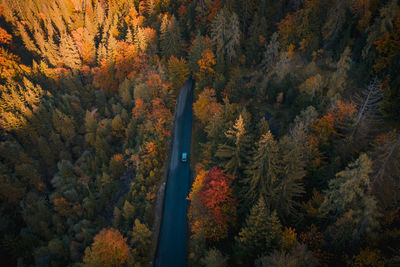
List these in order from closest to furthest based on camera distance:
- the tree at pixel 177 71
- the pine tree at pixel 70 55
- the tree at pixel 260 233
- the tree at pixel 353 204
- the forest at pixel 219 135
Answer: the tree at pixel 353 204
the tree at pixel 260 233
the forest at pixel 219 135
the tree at pixel 177 71
the pine tree at pixel 70 55

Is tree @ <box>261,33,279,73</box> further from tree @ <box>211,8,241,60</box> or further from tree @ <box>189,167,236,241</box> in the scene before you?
tree @ <box>189,167,236,241</box>

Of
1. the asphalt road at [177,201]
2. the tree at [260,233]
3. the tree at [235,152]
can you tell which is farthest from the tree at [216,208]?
the asphalt road at [177,201]

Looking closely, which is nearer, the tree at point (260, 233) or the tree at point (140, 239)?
the tree at point (260, 233)

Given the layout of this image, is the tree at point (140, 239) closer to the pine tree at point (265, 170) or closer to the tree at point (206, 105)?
the pine tree at point (265, 170)

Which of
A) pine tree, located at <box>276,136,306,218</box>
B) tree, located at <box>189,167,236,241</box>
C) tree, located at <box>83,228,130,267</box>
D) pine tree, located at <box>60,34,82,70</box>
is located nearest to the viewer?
pine tree, located at <box>276,136,306,218</box>

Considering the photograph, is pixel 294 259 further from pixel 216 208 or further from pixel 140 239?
pixel 140 239

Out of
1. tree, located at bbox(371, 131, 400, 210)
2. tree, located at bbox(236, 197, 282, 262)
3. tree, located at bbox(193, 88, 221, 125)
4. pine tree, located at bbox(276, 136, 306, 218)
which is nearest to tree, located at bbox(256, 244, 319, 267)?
tree, located at bbox(236, 197, 282, 262)

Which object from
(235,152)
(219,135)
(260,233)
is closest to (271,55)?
(219,135)

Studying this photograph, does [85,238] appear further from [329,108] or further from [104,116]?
[329,108]
